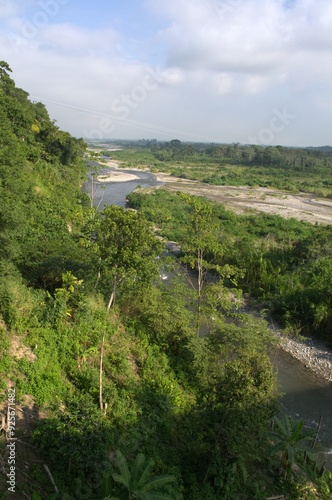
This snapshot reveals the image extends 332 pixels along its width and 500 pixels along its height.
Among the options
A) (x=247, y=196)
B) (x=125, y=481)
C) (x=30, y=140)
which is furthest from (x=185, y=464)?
(x=247, y=196)

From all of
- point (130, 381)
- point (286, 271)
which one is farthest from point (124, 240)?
point (286, 271)

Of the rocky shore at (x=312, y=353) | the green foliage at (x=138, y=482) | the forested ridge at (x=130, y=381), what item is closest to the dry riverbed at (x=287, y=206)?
the rocky shore at (x=312, y=353)

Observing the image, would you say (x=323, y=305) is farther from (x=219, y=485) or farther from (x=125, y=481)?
(x=125, y=481)

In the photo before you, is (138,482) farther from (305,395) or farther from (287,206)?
(287,206)

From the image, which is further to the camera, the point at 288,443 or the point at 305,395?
the point at 305,395

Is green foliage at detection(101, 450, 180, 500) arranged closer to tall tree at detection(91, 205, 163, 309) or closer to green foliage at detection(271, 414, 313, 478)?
tall tree at detection(91, 205, 163, 309)

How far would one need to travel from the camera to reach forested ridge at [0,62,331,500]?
744 cm

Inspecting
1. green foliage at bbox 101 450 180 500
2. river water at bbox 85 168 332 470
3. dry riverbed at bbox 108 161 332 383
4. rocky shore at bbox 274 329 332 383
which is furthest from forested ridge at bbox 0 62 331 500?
dry riverbed at bbox 108 161 332 383

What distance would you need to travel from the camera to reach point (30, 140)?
3052cm

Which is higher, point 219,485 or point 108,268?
point 108,268

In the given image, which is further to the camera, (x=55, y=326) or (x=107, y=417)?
(x=55, y=326)

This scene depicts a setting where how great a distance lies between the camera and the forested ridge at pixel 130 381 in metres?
7.44

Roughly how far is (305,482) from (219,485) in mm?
3006

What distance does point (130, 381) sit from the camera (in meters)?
11.1
